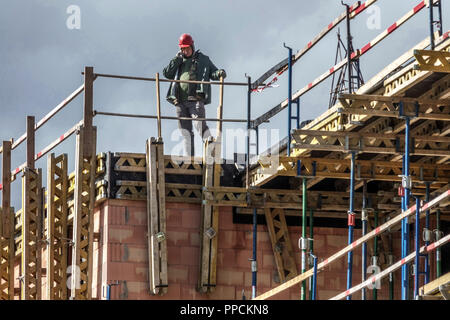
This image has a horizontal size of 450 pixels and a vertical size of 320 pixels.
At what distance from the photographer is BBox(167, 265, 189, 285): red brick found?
1057 inches

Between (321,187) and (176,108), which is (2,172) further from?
(321,187)

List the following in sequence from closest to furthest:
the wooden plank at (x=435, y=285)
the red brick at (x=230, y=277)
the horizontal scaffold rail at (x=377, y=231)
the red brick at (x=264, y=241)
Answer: the horizontal scaffold rail at (x=377, y=231) < the wooden plank at (x=435, y=285) < the red brick at (x=230, y=277) < the red brick at (x=264, y=241)

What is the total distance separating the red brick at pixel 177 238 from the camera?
88.5 ft

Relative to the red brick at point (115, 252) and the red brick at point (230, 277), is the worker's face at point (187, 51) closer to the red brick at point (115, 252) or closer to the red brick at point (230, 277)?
the red brick at point (115, 252)

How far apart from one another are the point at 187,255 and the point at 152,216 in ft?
3.70

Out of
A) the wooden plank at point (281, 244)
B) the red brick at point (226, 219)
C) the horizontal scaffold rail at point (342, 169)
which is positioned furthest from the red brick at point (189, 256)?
the horizontal scaffold rail at point (342, 169)

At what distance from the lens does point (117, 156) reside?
27.0 meters

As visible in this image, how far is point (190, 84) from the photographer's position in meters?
28.4

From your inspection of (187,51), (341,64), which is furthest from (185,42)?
(341,64)

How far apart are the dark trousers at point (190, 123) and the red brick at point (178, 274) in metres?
2.32

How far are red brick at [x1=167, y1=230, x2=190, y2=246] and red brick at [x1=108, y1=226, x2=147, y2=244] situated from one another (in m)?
0.51

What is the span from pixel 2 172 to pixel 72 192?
222cm
